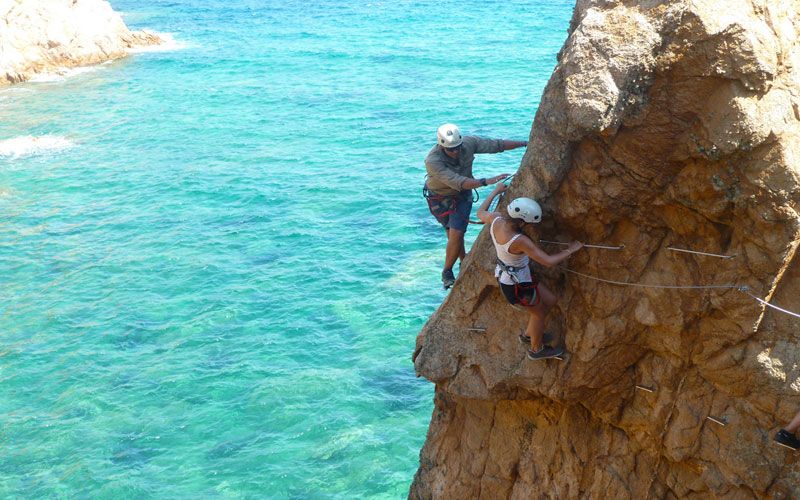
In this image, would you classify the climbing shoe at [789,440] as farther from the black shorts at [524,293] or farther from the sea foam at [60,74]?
the sea foam at [60,74]

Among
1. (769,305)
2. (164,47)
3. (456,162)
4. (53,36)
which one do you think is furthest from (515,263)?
(164,47)

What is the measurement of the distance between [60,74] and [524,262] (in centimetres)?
5035

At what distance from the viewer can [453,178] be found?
1265cm

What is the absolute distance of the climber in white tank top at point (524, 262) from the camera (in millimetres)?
9771

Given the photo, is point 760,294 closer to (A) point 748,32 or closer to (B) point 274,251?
(A) point 748,32

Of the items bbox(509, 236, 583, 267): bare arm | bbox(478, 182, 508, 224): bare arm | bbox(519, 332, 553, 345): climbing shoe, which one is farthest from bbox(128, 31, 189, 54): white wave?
bbox(509, 236, 583, 267): bare arm

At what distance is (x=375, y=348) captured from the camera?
23.6 metres

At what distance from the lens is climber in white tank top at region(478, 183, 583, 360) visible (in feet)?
32.1

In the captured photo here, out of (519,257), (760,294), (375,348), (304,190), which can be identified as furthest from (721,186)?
(304,190)

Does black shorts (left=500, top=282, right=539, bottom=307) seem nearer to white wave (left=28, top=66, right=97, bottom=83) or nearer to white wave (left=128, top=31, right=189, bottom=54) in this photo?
white wave (left=28, top=66, right=97, bottom=83)

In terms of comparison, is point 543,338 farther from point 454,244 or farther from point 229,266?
point 229,266

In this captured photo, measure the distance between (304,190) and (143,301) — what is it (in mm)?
10234

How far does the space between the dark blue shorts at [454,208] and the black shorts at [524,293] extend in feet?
10.9

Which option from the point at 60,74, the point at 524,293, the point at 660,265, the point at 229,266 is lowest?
the point at 60,74
